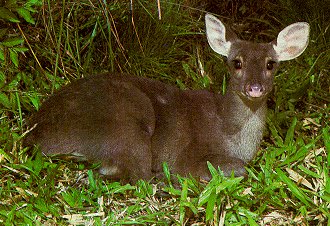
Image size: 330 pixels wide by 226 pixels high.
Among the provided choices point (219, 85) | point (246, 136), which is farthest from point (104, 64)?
point (246, 136)

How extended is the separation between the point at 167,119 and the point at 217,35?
86 cm

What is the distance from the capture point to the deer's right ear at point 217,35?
19.7ft

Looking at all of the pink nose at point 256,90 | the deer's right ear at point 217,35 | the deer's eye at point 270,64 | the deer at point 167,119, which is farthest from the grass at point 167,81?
the deer's right ear at point 217,35

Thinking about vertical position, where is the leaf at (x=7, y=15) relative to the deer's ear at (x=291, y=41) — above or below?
above

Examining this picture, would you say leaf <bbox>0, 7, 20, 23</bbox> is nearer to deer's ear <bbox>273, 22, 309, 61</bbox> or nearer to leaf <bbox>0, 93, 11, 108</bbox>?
leaf <bbox>0, 93, 11, 108</bbox>

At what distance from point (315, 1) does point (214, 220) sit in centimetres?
344

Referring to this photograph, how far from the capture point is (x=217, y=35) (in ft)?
19.9

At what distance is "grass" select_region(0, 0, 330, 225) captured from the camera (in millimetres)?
4840

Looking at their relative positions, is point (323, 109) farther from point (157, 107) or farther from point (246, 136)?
point (157, 107)

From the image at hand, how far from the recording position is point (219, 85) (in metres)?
7.09

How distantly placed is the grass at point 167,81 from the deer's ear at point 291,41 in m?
0.64

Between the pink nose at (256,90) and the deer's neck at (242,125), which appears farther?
the deer's neck at (242,125)

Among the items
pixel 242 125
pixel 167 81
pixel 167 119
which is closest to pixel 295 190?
pixel 242 125

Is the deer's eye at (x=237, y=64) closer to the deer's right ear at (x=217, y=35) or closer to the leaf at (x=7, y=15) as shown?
the deer's right ear at (x=217, y=35)
